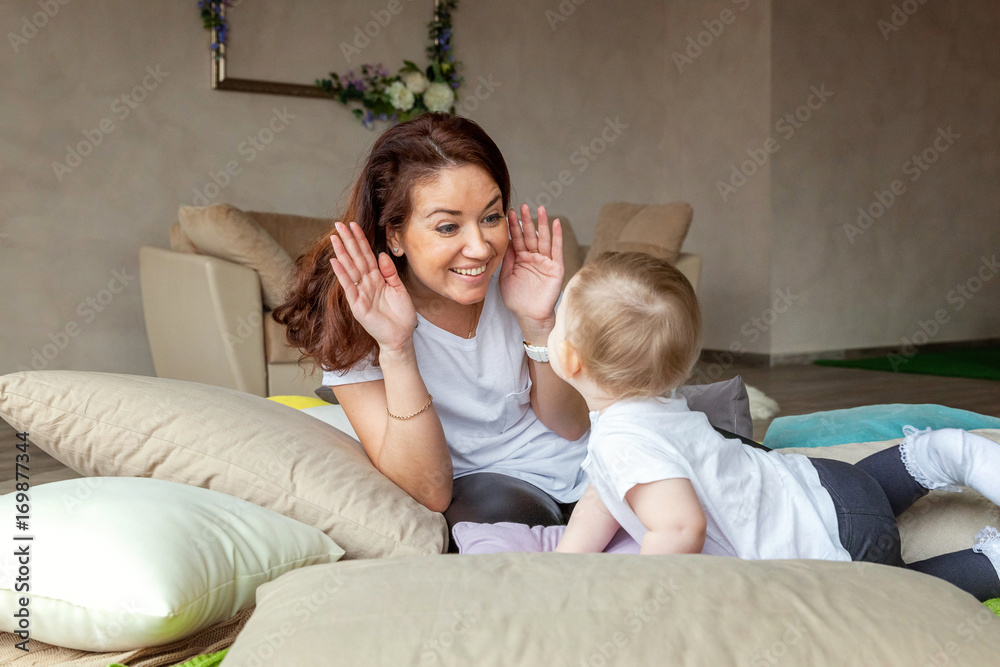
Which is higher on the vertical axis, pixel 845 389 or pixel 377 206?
pixel 377 206

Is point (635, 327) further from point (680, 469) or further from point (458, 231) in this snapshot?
point (458, 231)

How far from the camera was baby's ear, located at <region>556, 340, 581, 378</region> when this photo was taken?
3.49 feet

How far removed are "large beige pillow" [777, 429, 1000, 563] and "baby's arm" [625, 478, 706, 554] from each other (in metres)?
0.46

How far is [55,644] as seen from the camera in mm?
955

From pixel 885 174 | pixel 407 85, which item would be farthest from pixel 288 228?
pixel 885 174

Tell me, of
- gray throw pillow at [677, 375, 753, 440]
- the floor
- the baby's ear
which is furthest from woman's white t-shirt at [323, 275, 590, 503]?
the floor

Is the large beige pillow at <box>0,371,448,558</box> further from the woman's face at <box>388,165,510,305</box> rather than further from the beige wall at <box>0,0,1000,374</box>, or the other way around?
the beige wall at <box>0,0,1000,374</box>

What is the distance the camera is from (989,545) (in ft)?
3.68

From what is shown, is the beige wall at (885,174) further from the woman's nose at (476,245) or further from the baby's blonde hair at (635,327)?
the baby's blonde hair at (635,327)

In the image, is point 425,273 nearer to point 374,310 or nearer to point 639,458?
point 374,310

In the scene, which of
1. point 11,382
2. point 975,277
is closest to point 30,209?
point 11,382

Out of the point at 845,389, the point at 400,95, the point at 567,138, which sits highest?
the point at 400,95

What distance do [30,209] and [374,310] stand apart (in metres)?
3.94

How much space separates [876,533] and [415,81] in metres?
4.79
